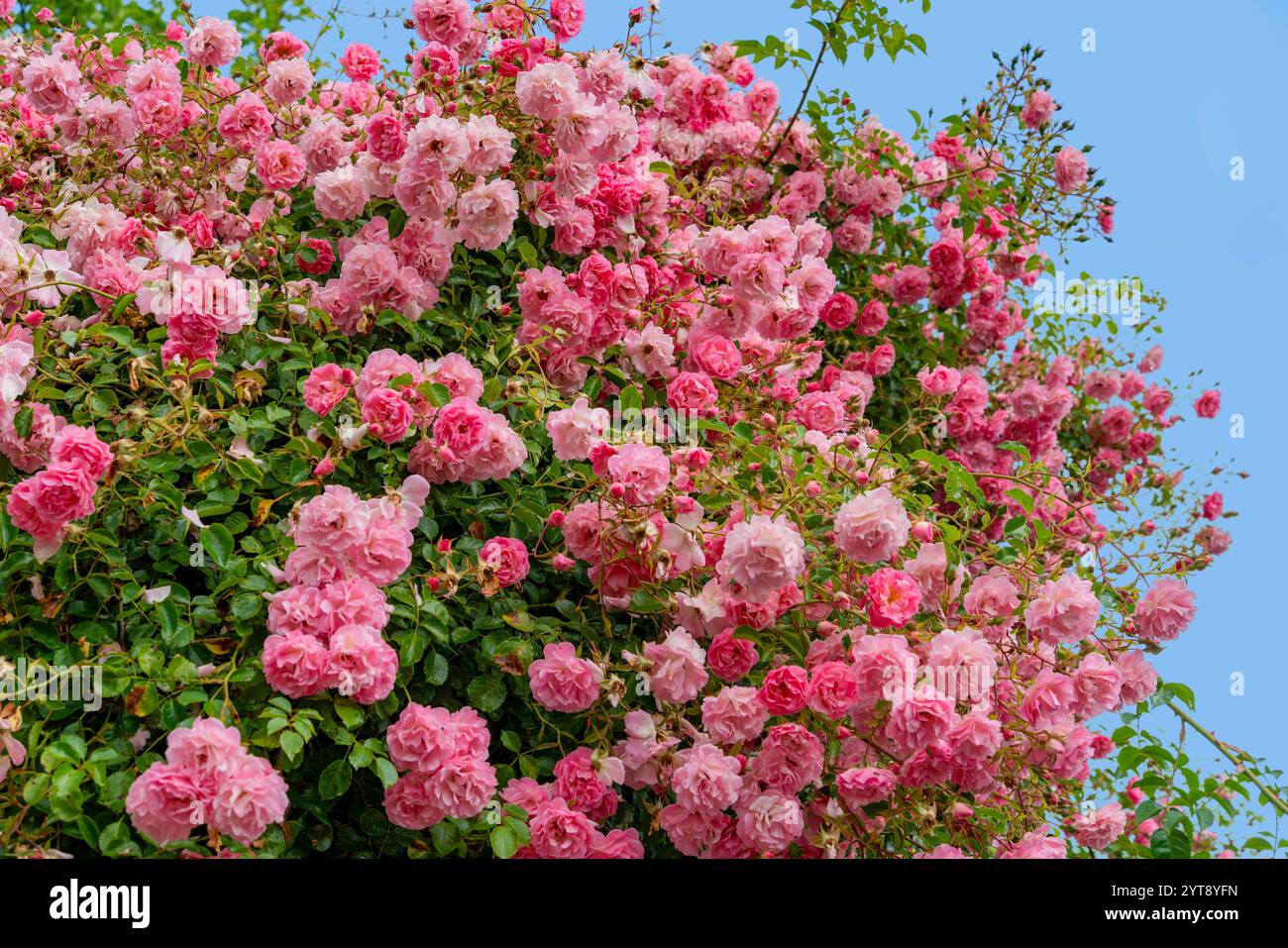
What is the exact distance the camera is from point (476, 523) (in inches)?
88.6

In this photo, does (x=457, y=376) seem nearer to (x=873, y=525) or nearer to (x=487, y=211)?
(x=487, y=211)

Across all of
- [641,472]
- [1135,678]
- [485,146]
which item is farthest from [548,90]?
[1135,678]

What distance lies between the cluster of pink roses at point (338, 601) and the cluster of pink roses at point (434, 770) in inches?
3.4

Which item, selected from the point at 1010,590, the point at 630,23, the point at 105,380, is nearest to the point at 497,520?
the point at 105,380

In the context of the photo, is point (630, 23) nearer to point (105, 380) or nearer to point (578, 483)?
point (578, 483)

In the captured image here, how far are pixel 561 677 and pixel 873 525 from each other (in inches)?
23.2

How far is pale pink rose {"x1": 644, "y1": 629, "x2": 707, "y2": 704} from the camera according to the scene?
6.82 feet

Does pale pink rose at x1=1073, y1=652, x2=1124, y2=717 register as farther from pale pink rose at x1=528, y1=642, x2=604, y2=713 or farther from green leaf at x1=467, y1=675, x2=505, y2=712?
Answer: green leaf at x1=467, y1=675, x2=505, y2=712

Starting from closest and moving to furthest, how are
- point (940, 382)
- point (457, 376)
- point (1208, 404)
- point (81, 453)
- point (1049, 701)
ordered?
1. point (81, 453)
2. point (1049, 701)
3. point (457, 376)
4. point (940, 382)
5. point (1208, 404)

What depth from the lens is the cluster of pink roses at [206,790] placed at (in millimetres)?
1707

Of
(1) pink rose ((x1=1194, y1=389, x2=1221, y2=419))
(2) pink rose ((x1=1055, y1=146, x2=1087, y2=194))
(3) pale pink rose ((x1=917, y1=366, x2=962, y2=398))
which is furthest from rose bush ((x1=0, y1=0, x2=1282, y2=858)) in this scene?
(1) pink rose ((x1=1194, y1=389, x2=1221, y2=419))

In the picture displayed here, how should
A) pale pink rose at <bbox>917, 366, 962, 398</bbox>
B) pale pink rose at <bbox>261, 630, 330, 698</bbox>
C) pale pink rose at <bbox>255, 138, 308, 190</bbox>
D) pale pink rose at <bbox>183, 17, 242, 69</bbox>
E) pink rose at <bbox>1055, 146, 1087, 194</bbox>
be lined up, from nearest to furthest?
pale pink rose at <bbox>261, 630, 330, 698</bbox>, pale pink rose at <bbox>255, 138, 308, 190</bbox>, pale pink rose at <bbox>183, 17, 242, 69</bbox>, pale pink rose at <bbox>917, 366, 962, 398</bbox>, pink rose at <bbox>1055, 146, 1087, 194</bbox>

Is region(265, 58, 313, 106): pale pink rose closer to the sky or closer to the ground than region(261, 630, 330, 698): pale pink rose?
closer to the sky

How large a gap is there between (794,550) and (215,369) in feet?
4.07
